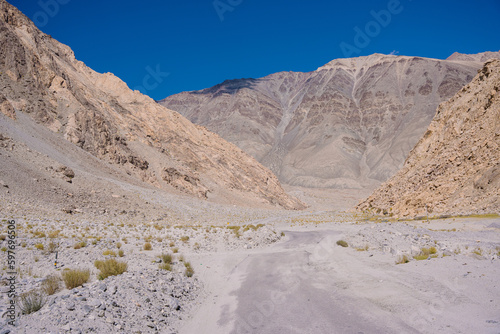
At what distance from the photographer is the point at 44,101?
45.1m

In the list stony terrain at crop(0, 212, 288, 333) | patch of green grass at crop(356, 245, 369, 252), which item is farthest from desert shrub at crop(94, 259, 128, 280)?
patch of green grass at crop(356, 245, 369, 252)

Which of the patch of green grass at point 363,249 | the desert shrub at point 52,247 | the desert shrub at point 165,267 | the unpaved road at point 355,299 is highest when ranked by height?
the patch of green grass at point 363,249

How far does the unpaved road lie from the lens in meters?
5.70

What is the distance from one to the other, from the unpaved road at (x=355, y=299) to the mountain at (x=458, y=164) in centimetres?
1804

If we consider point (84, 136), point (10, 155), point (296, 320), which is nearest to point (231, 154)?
point (84, 136)

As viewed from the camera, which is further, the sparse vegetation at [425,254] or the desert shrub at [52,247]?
the desert shrub at [52,247]

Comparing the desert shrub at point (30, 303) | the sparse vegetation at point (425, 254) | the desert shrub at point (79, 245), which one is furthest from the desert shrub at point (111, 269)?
the sparse vegetation at point (425, 254)

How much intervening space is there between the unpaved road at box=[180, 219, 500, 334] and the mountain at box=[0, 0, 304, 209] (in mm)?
25281

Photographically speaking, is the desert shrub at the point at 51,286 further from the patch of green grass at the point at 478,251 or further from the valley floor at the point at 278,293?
the patch of green grass at the point at 478,251

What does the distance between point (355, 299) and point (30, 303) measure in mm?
7189

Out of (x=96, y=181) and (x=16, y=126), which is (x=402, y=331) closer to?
(x=96, y=181)

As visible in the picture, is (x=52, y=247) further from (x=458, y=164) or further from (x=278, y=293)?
(x=458, y=164)

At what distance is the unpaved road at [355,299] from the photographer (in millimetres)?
5703

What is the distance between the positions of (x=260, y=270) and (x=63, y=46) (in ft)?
263
